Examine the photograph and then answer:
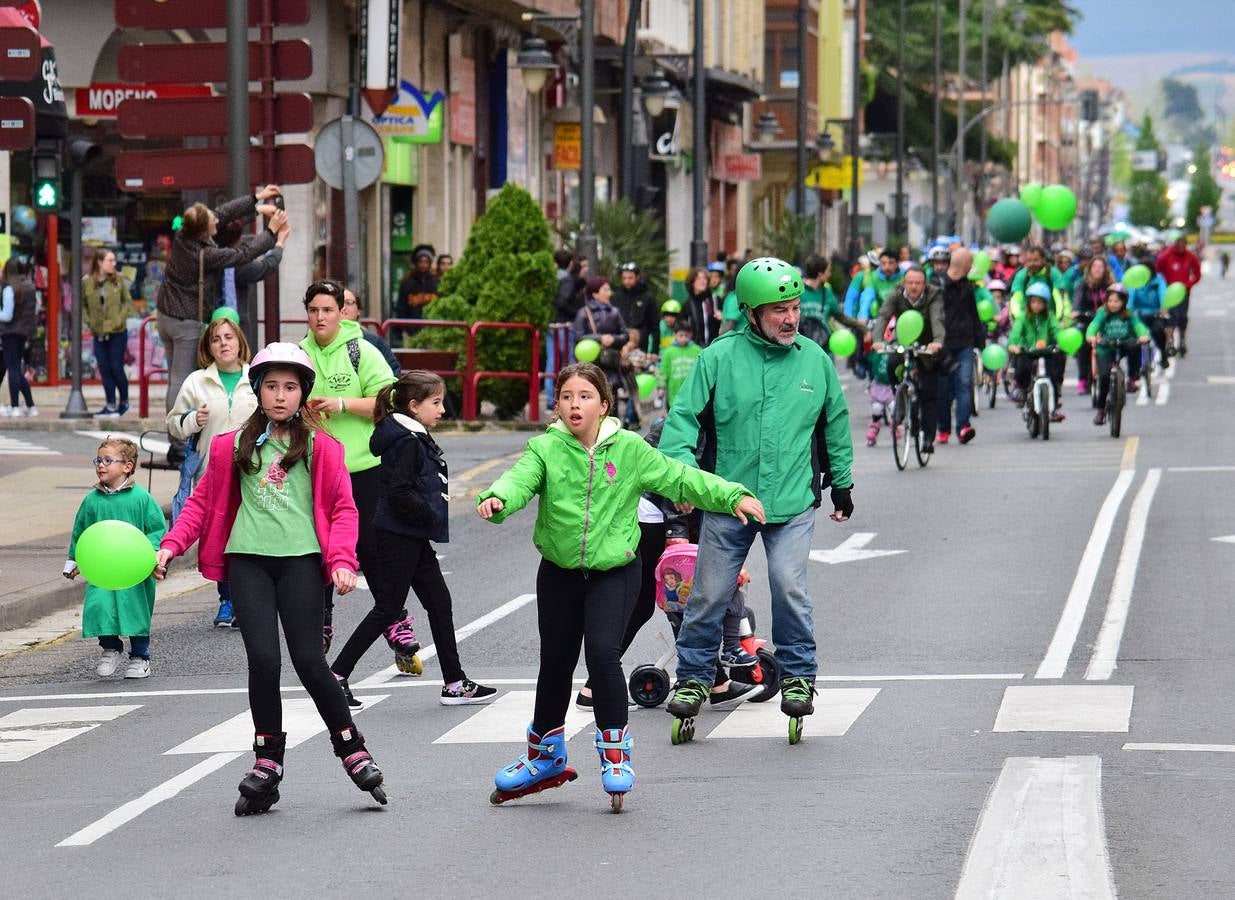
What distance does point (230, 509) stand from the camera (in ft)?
26.9

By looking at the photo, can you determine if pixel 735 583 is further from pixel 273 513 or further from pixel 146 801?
pixel 146 801

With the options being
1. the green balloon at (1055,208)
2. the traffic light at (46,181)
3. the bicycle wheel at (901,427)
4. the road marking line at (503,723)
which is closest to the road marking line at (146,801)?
the road marking line at (503,723)

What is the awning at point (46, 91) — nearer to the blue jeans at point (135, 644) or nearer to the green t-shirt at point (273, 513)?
the blue jeans at point (135, 644)

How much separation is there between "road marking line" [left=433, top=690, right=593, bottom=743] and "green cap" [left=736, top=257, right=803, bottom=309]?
1.65 m

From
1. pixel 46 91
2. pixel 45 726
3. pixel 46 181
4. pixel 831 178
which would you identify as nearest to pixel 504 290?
pixel 46 181

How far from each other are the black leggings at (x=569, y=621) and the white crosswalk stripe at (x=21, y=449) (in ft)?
48.1

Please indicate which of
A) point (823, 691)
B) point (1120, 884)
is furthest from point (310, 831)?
point (823, 691)

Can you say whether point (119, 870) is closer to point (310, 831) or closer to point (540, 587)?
point (310, 831)

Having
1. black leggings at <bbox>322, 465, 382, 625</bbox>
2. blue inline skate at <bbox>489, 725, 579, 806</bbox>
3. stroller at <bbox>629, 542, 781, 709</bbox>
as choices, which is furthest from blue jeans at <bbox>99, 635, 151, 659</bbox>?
blue inline skate at <bbox>489, 725, 579, 806</bbox>

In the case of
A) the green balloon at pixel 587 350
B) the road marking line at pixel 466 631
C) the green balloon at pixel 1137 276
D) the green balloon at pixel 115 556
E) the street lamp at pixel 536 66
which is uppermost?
the street lamp at pixel 536 66

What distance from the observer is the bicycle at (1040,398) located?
24.3 meters

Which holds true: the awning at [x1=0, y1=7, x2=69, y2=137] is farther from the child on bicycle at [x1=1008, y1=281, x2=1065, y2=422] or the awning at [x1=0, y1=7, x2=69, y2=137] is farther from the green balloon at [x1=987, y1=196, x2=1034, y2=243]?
the green balloon at [x1=987, y1=196, x2=1034, y2=243]

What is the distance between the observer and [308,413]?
832cm

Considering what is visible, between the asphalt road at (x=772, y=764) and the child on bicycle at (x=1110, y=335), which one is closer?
the asphalt road at (x=772, y=764)
